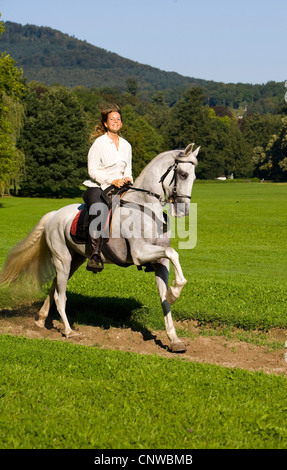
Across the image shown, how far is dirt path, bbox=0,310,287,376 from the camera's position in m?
8.18

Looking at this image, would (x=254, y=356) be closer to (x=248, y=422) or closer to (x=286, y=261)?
(x=248, y=422)

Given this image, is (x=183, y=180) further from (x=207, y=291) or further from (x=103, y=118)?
(x=207, y=291)

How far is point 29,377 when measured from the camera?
6574 mm

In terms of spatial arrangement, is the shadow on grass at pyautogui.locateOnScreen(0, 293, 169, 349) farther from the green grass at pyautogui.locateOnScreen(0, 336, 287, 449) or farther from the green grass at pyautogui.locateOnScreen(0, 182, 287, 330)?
the green grass at pyautogui.locateOnScreen(0, 336, 287, 449)

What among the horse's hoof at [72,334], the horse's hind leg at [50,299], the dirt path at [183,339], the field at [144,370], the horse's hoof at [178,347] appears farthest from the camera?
the horse's hind leg at [50,299]

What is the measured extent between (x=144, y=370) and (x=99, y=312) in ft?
15.2

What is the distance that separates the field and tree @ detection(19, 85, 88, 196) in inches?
2116

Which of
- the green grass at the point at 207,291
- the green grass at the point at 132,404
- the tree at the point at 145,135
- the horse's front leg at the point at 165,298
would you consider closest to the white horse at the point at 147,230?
the horse's front leg at the point at 165,298

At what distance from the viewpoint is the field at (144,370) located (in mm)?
5109

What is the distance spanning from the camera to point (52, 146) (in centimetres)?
6831

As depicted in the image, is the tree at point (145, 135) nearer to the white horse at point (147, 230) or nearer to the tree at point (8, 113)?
the tree at point (8, 113)

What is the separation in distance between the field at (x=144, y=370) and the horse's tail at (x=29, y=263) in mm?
437
